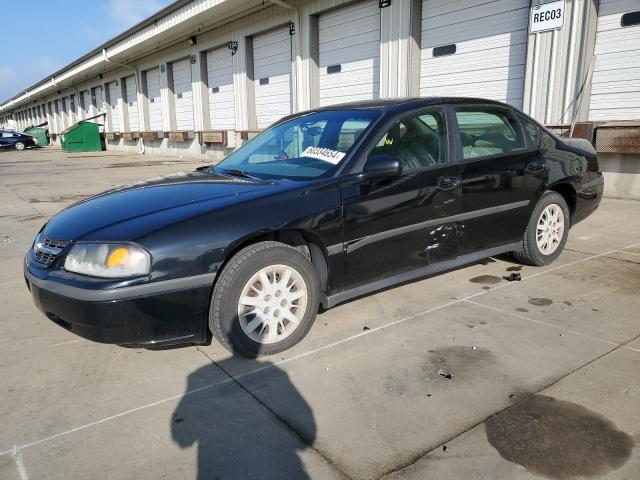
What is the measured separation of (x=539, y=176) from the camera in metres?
4.31

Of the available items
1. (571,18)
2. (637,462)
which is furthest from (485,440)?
(571,18)

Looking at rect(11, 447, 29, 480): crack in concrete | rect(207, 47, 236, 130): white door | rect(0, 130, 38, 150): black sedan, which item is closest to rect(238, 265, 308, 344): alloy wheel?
rect(11, 447, 29, 480): crack in concrete

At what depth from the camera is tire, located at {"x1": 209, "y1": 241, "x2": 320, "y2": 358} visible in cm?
278

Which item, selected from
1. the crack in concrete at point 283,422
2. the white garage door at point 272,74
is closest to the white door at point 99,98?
the white garage door at point 272,74

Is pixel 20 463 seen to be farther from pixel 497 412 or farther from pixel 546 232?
pixel 546 232

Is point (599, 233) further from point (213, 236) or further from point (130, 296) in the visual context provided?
point (130, 296)

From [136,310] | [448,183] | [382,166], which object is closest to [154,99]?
[448,183]

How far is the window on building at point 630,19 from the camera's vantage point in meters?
7.19

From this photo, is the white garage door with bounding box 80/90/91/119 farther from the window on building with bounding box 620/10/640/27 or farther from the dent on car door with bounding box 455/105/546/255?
the dent on car door with bounding box 455/105/546/255

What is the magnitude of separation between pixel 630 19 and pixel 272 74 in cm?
969

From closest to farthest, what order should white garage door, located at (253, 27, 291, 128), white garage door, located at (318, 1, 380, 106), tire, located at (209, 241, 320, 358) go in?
tire, located at (209, 241, 320, 358) < white garage door, located at (318, 1, 380, 106) < white garage door, located at (253, 27, 291, 128)

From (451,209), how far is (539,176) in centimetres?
114

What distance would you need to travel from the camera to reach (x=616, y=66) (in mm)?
7523

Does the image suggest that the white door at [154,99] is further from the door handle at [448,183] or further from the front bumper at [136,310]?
the front bumper at [136,310]
